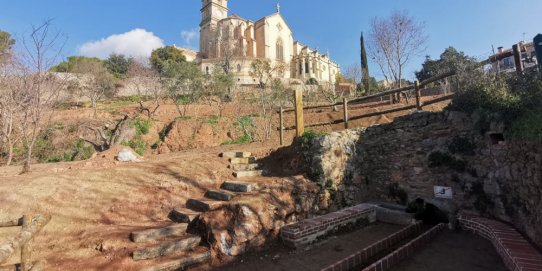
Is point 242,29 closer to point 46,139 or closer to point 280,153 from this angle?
point 46,139

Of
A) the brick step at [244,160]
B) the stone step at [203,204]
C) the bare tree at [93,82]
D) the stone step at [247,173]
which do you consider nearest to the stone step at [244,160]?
the brick step at [244,160]

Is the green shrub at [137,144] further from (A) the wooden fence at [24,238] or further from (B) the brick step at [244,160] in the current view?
(A) the wooden fence at [24,238]

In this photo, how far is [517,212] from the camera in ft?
14.6

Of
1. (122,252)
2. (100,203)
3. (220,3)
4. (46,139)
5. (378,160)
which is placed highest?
(220,3)

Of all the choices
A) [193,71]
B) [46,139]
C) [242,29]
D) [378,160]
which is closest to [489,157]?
[378,160]

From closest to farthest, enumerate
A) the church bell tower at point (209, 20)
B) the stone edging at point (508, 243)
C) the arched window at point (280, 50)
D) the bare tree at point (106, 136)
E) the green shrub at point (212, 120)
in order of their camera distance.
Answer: the stone edging at point (508, 243) → the bare tree at point (106, 136) → the green shrub at point (212, 120) → the arched window at point (280, 50) → the church bell tower at point (209, 20)

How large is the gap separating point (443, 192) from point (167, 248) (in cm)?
517

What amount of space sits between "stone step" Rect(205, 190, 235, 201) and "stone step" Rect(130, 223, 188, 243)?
0.94m

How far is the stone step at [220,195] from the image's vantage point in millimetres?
5406

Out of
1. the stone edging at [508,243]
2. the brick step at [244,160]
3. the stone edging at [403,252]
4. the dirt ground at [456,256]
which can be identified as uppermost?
the brick step at [244,160]

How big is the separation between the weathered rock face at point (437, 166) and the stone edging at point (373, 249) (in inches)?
40.7

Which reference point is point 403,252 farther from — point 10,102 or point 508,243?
point 10,102

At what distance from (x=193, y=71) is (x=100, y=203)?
1894 centimetres

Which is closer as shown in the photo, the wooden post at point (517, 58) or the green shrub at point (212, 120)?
the wooden post at point (517, 58)
